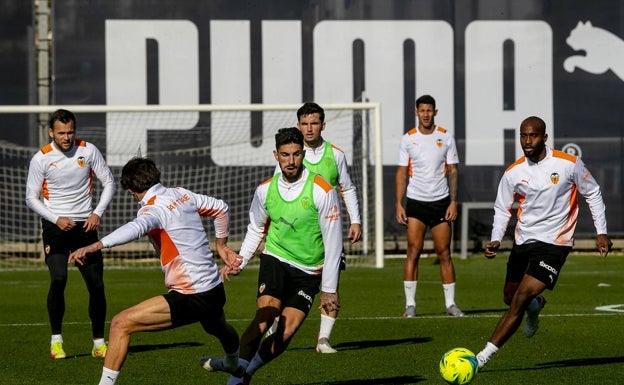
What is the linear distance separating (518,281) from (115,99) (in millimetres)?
13986

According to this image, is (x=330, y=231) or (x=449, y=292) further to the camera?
(x=449, y=292)

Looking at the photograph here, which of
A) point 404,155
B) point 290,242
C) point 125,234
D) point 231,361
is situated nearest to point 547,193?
point 290,242

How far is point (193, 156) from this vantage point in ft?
76.3

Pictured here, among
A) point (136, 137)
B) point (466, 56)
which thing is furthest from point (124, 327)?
point (466, 56)

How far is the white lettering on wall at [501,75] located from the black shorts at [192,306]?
1569 centimetres

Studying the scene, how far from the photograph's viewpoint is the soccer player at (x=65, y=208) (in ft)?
38.1

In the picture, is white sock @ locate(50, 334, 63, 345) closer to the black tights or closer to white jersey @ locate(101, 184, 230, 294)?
the black tights

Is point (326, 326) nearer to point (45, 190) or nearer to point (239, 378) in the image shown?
point (239, 378)

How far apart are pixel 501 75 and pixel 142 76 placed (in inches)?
265

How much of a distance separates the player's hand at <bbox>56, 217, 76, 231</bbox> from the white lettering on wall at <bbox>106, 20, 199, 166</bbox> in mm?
11493

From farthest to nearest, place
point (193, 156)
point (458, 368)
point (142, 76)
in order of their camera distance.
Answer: point (142, 76), point (193, 156), point (458, 368)

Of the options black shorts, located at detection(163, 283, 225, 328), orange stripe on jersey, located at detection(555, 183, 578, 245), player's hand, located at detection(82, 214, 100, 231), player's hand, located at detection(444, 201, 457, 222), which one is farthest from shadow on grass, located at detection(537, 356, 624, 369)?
player's hand, located at detection(82, 214, 100, 231)

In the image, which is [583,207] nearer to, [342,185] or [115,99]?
[115,99]

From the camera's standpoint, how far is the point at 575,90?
24.2 metres
